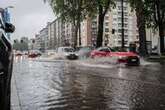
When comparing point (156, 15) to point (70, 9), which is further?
point (70, 9)

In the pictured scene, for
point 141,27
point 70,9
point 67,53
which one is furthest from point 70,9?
point 141,27

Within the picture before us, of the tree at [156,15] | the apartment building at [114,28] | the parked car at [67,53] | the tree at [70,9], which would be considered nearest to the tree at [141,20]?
the tree at [156,15]

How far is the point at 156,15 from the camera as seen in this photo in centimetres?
5831

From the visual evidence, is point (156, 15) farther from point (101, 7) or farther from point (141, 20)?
point (141, 20)

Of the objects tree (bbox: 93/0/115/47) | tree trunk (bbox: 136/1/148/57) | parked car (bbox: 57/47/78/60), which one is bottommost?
parked car (bbox: 57/47/78/60)

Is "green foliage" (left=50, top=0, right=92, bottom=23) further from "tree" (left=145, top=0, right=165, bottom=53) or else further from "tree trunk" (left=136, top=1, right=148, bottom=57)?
"tree trunk" (left=136, top=1, right=148, bottom=57)

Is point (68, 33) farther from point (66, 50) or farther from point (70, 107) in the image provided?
point (70, 107)

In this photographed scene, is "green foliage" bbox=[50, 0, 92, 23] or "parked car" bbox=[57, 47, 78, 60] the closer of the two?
"parked car" bbox=[57, 47, 78, 60]

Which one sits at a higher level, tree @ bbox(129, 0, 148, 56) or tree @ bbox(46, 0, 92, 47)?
tree @ bbox(46, 0, 92, 47)

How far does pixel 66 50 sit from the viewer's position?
55.4 meters

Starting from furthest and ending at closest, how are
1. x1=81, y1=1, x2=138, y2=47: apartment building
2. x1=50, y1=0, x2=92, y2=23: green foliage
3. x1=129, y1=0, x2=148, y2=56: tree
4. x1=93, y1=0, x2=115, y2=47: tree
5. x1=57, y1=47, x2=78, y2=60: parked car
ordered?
x1=81, y1=1, x2=138, y2=47: apartment building
x1=50, y1=0, x2=92, y2=23: green foliage
x1=57, y1=47, x2=78, y2=60: parked car
x1=93, y1=0, x2=115, y2=47: tree
x1=129, y1=0, x2=148, y2=56: tree

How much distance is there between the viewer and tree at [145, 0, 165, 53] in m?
52.0

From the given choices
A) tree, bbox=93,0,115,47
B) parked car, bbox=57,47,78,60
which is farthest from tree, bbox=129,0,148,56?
parked car, bbox=57,47,78,60

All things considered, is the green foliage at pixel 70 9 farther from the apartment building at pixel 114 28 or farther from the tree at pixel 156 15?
the apartment building at pixel 114 28
